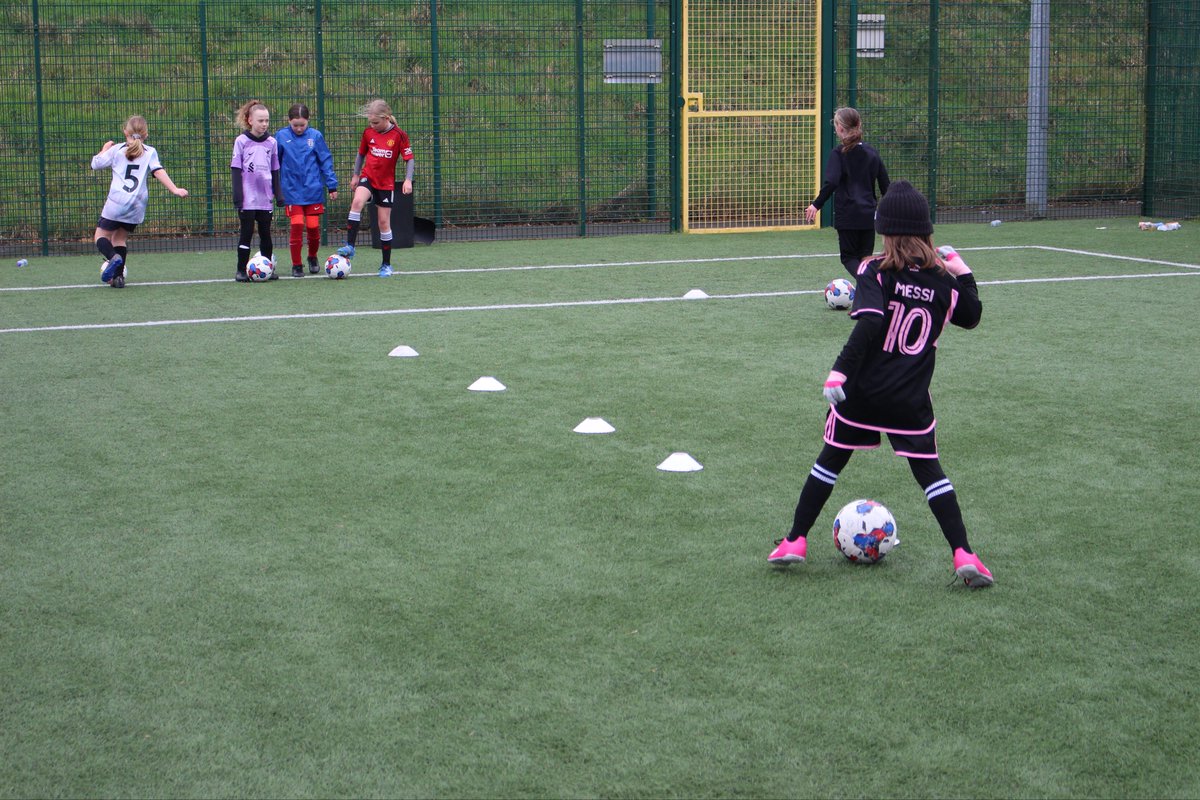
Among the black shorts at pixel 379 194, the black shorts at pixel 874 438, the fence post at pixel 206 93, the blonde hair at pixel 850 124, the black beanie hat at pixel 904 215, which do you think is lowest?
the black shorts at pixel 874 438

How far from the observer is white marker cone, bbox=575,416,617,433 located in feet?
24.3

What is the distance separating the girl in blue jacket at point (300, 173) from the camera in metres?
15.2

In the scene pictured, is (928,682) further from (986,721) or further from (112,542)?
(112,542)

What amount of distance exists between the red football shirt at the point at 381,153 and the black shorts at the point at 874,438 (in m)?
11.0

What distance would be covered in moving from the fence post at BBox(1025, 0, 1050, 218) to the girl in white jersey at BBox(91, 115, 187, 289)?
12.8 metres

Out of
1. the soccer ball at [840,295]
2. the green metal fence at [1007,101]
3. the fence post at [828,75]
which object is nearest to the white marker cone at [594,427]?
the soccer ball at [840,295]

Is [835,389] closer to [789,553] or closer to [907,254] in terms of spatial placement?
[907,254]

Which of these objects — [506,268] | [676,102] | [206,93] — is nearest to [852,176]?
[506,268]

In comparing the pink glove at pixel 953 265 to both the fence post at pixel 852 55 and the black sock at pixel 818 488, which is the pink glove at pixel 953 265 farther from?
the fence post at pixel 852 55

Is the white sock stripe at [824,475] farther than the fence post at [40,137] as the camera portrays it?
No

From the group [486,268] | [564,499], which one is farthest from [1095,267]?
[564,499]

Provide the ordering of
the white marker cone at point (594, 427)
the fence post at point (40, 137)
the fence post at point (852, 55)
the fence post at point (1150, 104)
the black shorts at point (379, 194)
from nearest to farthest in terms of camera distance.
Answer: the white marker cone at point (594, 427) < the black shorts at point (379, 194) < the fence post at point (40, 137) < the fence post at point (852, 55) < the fence post at point (1150, 104)

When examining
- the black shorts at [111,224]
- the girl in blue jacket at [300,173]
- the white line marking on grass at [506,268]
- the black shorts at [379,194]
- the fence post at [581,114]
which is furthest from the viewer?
the fence post at [581,114]

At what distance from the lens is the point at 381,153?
15359mm
